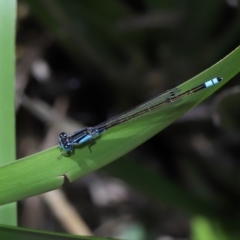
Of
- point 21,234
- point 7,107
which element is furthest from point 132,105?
point 21,234

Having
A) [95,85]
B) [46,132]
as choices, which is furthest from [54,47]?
[46,132]

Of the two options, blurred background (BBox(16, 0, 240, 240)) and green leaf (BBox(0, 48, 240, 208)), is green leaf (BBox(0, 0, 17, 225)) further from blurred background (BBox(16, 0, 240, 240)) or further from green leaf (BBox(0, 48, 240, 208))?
blurred background (BBox(16, 0, 240, 240))

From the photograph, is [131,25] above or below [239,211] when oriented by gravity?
above

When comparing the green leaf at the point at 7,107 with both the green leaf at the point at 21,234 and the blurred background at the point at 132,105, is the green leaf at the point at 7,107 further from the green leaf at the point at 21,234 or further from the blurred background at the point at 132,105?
the blurred background at the point at 132,105

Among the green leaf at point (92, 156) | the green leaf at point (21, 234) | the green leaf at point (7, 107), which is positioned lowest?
the green leaf at point (21, 234)

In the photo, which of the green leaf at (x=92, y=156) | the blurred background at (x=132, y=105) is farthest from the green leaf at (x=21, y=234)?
the blurred background at (x=132, y=105)

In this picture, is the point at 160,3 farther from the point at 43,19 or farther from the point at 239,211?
the point at 239,211
